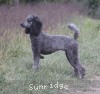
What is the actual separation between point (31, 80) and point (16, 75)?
42 centimetres

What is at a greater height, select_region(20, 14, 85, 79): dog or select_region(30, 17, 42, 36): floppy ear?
select_region(30, 17, 42, 36): floppy ear

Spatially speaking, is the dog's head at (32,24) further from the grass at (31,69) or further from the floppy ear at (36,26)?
the grass at (31,69)

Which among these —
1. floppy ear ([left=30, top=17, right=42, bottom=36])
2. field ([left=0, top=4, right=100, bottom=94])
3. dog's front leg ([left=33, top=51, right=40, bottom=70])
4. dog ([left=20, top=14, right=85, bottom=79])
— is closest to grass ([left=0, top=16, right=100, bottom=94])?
field ([left=0, top=4, right=100, bottom=94])

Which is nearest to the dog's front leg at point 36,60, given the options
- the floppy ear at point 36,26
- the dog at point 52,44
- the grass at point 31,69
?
the dog at point 52,44

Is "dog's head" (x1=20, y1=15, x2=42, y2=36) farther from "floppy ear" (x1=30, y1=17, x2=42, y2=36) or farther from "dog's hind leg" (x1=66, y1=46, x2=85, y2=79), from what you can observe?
"dog's hind leg" (x1=66, y1=46, x2=85, y2=79)

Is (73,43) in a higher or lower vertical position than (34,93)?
higher

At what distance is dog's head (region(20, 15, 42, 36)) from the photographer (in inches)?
277

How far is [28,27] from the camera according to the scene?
708 cm

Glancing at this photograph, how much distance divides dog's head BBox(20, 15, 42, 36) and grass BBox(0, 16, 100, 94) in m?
0.82

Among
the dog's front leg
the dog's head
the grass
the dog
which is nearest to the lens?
the grass

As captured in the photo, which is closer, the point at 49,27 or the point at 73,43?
the point at 73,43

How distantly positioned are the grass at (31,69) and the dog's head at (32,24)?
817 mm

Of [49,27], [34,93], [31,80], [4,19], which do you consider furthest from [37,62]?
[49,27]

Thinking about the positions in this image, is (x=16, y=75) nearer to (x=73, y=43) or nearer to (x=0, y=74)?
(x=0, y=74)
